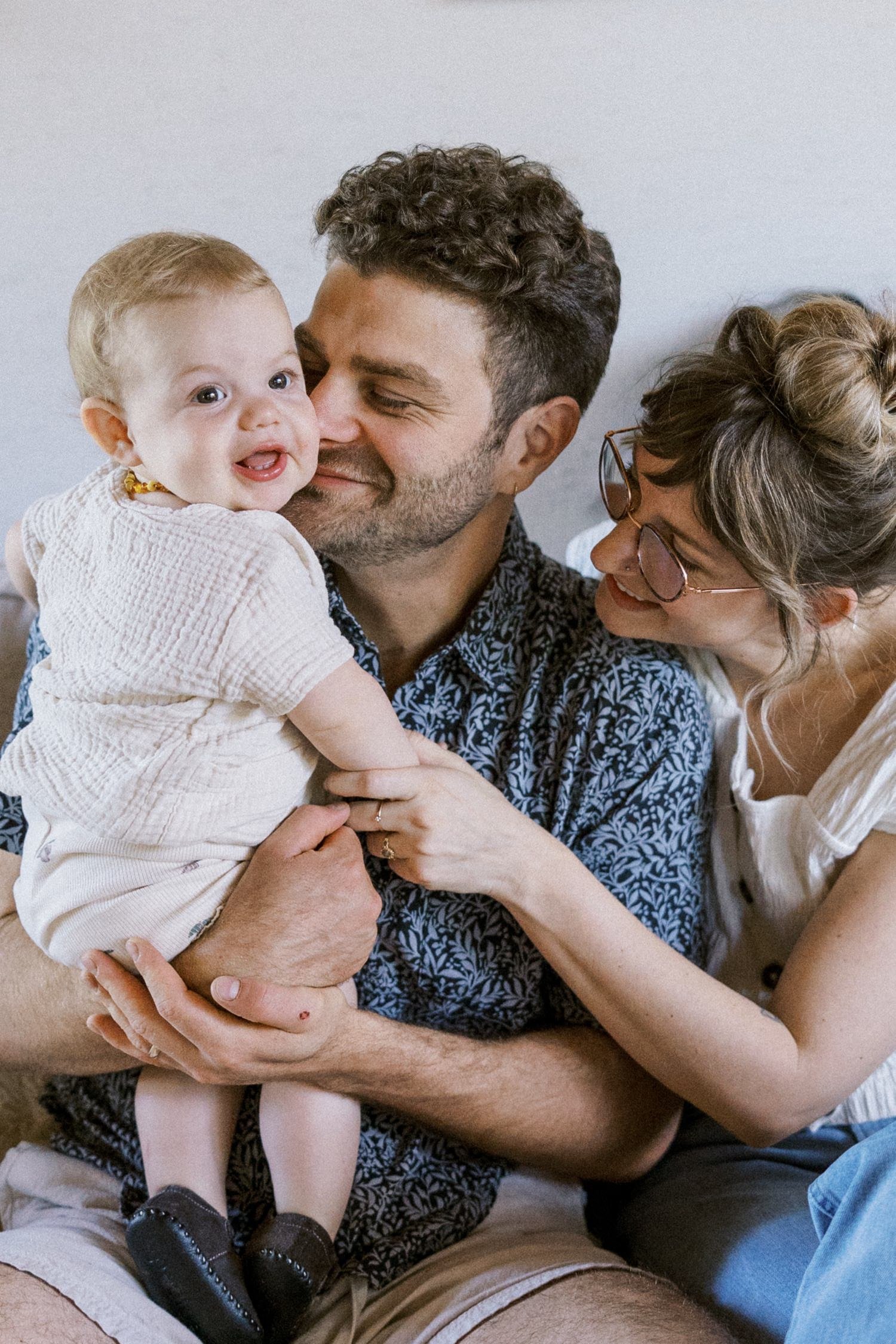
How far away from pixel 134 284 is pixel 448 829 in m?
0.67

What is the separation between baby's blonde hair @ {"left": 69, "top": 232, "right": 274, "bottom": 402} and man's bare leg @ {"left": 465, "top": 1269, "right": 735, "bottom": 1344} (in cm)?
107

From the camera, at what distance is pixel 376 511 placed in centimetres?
147

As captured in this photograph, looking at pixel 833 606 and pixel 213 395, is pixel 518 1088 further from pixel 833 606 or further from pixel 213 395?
pixel 213 395

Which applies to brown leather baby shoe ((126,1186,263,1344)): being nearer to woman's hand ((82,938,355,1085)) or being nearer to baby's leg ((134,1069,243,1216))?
baby's leg ((134,1069,243,1216))

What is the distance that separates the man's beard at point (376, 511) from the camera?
4.80 ft

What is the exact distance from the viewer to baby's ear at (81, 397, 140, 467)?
1.20 metres

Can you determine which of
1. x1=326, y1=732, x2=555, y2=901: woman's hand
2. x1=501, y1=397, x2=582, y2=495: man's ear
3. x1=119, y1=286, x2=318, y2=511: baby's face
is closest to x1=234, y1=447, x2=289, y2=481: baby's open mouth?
x1=119, y1=286, x2=318, y2=511: baby's face

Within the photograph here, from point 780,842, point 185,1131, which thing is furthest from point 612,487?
point 185,1131

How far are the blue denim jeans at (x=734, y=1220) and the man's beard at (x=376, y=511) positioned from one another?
884mm

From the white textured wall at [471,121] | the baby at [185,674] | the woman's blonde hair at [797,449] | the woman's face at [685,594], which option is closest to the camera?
the baby at [185,674]

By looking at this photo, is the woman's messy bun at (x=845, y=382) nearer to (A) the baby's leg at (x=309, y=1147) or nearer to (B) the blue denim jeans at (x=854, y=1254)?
(B) the blue denim jeans at (x=854, y=1254)

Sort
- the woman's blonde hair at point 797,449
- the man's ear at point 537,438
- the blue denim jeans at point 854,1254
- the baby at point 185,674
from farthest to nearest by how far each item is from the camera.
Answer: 1. the man's ear at point 537,438
2. the woman's blonde hair at point 797,449
3. the baby at point 185,674
4. the blue denim jeans at point 854,1254

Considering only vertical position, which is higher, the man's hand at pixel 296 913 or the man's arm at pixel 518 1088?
the man's hand at pixel 296 913

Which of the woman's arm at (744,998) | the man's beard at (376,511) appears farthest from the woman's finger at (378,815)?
the man's beard at (376,511)
